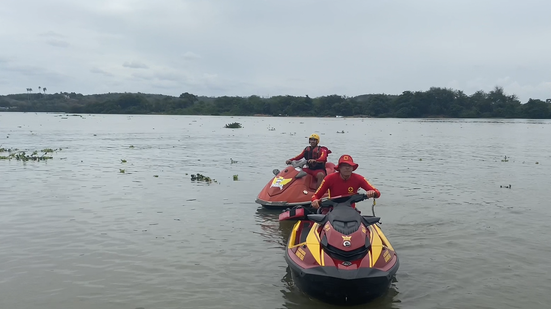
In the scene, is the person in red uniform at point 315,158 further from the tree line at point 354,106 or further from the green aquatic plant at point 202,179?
the tree line at point 354,106

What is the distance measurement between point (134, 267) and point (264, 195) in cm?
485

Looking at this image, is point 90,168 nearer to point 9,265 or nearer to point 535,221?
point 9,265

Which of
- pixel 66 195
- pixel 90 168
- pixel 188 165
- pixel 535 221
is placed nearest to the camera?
pixel 535 221

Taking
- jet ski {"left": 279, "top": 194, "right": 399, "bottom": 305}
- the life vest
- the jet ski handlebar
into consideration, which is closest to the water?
jet ski {"left": 279, "top": 194, "right": 399, "bottom": 305}

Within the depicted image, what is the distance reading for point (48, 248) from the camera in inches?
358

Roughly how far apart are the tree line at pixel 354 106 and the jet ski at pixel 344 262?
4203 inches

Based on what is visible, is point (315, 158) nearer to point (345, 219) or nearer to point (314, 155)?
point (314, 155)

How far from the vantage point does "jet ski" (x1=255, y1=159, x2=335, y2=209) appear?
12125 millimetres

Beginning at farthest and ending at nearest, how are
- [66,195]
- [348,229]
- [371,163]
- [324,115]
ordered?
[324,115], [371,163], [66,195], [348,229]

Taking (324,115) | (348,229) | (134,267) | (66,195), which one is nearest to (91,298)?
(134,267)

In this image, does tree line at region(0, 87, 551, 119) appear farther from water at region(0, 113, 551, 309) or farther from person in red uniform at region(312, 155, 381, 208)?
person in red uniform at region(312, 155, 381, 208)

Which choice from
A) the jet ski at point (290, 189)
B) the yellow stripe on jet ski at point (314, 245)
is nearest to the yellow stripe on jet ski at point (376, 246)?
the yellow stripe on jet ski at point (314, 245)

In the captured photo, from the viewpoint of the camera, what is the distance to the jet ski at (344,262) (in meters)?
6.13

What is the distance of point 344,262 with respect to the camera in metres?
6.24
